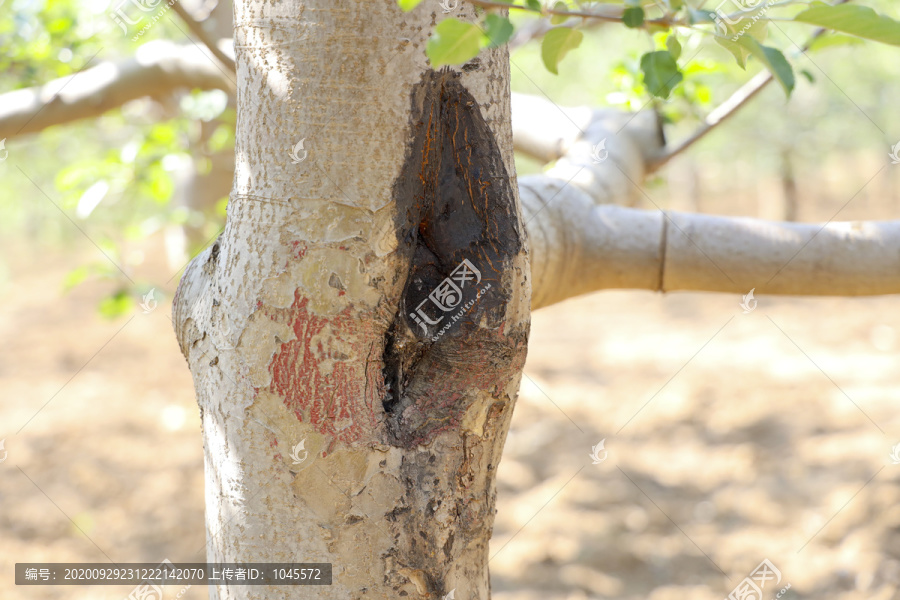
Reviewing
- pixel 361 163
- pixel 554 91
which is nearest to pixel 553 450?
pixel 361 163

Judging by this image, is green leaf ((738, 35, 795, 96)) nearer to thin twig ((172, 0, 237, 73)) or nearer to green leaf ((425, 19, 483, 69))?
green leaf ((425, 19, 483, 69))

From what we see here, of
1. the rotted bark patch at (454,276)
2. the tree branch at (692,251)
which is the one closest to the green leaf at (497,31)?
the rotted bark patch at (454,276)

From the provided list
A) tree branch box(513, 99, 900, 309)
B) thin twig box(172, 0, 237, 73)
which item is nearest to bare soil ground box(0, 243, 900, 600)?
tree branch box(513, 99, 900, 309)

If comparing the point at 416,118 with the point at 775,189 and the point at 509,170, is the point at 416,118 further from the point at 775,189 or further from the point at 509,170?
the point at 775,189

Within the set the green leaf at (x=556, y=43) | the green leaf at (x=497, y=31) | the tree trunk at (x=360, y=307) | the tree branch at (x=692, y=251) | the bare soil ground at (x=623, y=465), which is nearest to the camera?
the green leaf at (x=497, y=31)

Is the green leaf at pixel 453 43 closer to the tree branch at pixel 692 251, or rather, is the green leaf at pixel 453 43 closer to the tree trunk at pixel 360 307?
the tree trunk at pixel 360 307

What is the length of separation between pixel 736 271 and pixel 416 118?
2.84ft

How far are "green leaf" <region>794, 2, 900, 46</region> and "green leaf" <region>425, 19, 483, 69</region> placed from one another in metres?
0.30

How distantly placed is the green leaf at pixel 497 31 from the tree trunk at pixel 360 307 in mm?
312

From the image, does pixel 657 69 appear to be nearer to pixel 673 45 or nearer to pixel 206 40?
pixel 673 45

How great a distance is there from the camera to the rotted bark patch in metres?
0.93

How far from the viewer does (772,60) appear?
0.64 m

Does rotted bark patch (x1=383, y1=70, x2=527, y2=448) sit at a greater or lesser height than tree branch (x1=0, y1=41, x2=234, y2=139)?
lesser

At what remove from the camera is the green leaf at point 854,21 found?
622 mm
